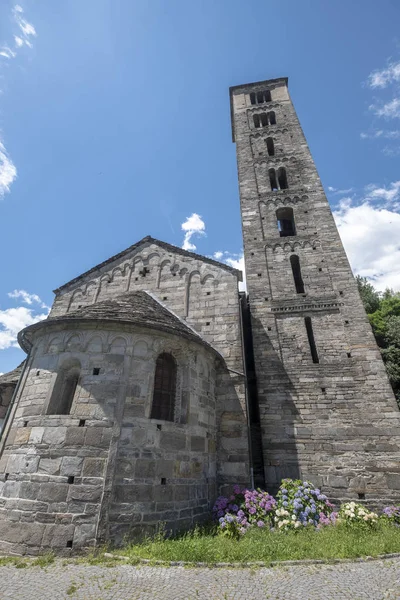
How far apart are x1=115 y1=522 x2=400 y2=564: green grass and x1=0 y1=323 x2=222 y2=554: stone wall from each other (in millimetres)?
628

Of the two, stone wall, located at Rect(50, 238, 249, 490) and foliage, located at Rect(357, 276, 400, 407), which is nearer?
stone wall, located at Rect(50, 238, 249, 490)

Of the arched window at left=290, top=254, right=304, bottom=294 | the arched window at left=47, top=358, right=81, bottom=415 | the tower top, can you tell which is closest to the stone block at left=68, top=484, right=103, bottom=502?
the arched window at left=47, top=358, right=81, bottom=415

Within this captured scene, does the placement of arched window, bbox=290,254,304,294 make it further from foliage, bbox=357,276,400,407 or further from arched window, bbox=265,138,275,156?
arched window, bbox=265,138,275,156

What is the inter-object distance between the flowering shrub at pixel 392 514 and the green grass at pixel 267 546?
1.37m

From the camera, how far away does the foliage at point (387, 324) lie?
14.3 metres

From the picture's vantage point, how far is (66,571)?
15.6 feet

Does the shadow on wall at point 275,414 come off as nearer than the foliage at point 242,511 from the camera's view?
No

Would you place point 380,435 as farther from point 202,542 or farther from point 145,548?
point 145,548

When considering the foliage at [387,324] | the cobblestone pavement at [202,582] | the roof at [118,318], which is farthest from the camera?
the foliage at [387,324]

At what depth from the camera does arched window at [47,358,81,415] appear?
6925 mm

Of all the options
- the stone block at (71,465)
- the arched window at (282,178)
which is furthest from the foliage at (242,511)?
the arched window at (282,178)

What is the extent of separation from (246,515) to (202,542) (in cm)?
198

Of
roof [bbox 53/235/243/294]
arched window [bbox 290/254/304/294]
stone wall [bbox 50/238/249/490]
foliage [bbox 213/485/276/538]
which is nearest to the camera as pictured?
foliage [bbox 213/485/276/538]

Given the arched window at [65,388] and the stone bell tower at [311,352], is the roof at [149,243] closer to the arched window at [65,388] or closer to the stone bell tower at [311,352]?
the stone bell tower at [311,352]
